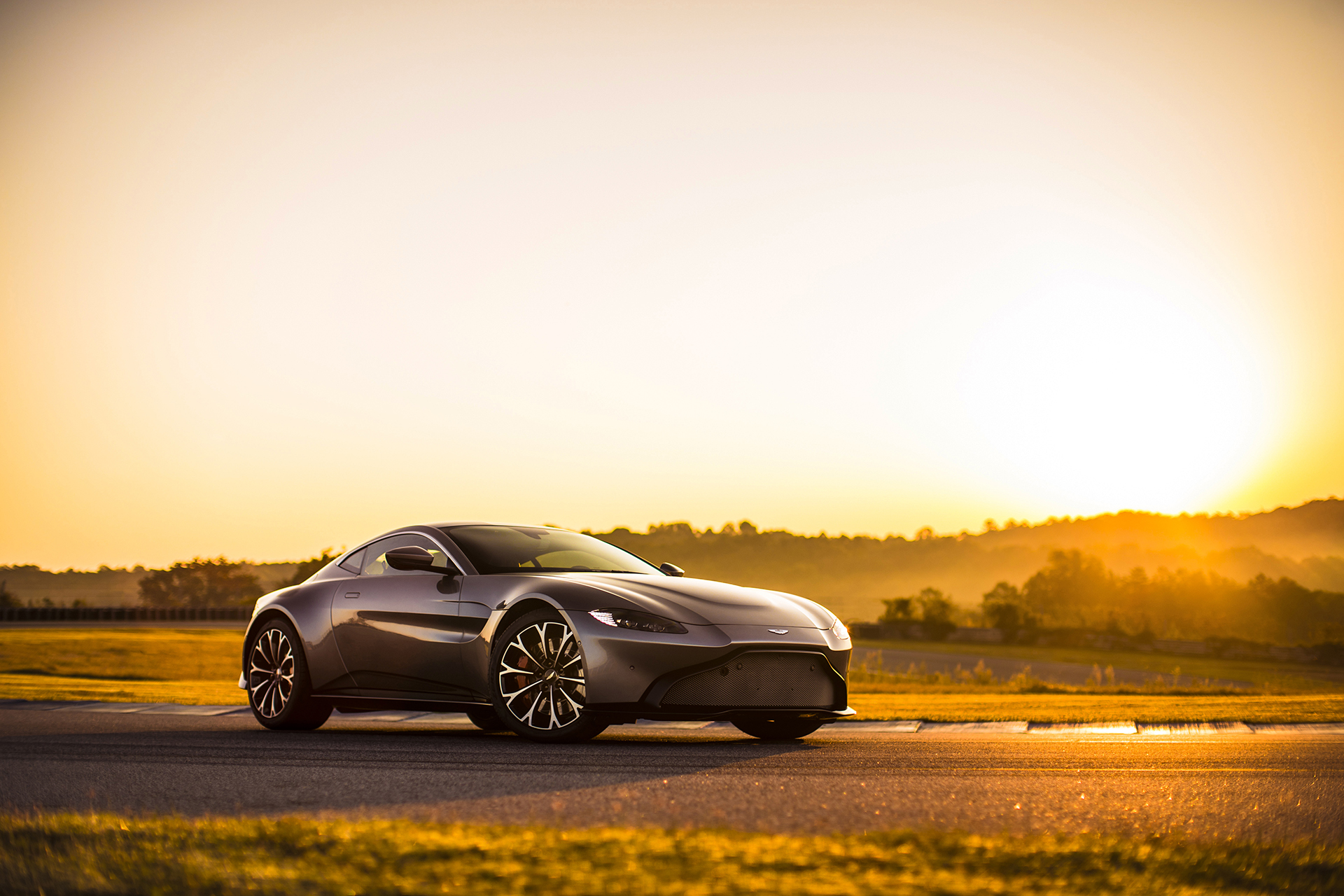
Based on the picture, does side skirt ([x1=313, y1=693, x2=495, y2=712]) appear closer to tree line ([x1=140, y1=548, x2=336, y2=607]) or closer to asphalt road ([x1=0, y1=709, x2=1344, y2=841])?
asphalt road ([x1=0, y1=709, x2=1344, y2=841])

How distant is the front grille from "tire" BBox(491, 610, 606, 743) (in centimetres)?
63

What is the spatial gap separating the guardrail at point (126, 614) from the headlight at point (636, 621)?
66.5 meters

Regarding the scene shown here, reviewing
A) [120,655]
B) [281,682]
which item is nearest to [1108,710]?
[281,682]

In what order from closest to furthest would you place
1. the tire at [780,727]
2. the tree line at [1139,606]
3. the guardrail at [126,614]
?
the tire at [780,727]
the guardrail at [126,614]
the tree line at [1139,606]

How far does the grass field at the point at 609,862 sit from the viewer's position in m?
3.03

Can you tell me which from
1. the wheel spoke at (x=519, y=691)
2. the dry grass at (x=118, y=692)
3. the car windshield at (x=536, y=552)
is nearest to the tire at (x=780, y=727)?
the car windshield at (x=536, y=552)

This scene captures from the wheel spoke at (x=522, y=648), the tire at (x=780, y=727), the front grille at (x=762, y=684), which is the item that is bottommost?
the tire at (x=780, y=727)

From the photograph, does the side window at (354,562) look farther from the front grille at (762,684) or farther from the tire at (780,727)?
the front grille at (762,684)

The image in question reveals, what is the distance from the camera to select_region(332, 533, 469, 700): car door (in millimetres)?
7977

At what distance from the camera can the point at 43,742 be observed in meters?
7.76

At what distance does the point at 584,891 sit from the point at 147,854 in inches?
56.6

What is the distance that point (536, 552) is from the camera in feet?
28.4

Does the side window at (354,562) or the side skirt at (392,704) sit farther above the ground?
the side window at (354,562)

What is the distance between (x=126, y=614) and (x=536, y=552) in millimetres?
73002
